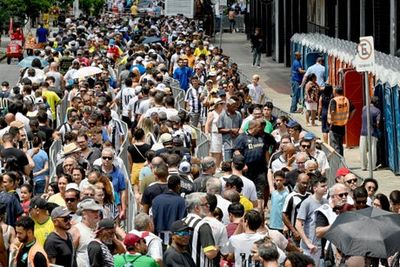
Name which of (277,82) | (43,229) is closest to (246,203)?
(43,229)

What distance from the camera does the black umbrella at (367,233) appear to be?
39.2ft

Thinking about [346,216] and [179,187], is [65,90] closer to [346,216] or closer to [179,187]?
[179,187]

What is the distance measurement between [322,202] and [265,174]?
4504 mm

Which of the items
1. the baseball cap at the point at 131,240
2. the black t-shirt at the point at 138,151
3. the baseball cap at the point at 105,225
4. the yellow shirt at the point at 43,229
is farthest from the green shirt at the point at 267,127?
the baseball cap at the point at 131,240

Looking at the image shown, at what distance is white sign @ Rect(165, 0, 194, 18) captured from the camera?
68.9m

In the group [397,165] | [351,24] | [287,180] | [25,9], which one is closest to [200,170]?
[287,180]

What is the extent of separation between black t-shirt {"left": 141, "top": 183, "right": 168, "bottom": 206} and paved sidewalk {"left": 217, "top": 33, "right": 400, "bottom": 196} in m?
7.73

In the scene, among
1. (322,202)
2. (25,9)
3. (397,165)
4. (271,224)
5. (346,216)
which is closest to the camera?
(346,216)

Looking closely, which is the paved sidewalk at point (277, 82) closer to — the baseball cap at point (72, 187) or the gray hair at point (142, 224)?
the baseball cap at point (72, 187)

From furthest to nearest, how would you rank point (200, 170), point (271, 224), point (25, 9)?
point (25, 9) < point (200, 170) < point (271, 224)

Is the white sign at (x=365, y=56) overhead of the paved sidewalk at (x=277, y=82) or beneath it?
overhead

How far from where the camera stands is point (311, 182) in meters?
15.0

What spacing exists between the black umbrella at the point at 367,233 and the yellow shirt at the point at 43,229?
2906mm

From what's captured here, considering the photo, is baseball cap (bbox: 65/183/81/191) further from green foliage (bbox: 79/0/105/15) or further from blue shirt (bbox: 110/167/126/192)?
green foliage (bbox: 79/0/105/15)
